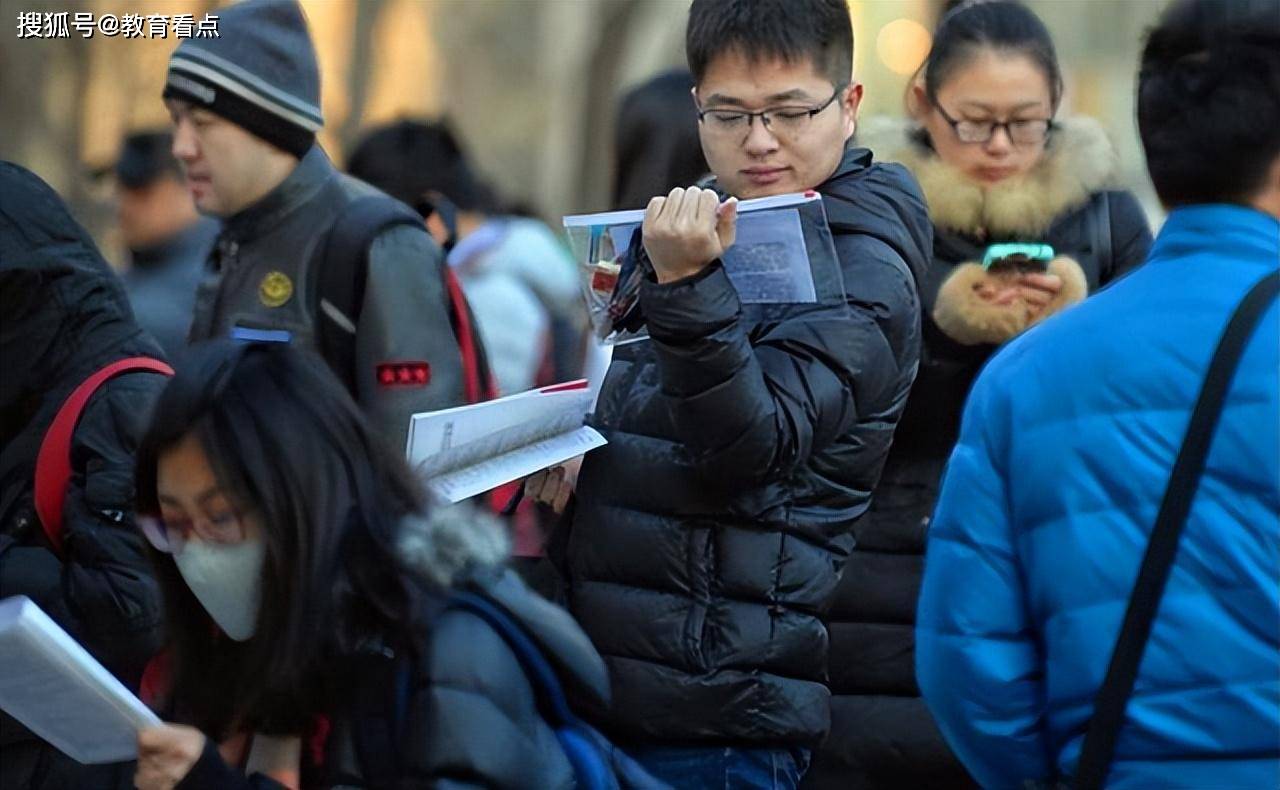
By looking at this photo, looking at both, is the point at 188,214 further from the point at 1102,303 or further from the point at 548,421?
the point at 1102,303

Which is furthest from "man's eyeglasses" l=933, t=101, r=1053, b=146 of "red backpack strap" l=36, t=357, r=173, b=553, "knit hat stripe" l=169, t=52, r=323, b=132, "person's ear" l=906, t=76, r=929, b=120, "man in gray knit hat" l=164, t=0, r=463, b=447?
"red backpack strap" l=36, t=357, r=173, b=553

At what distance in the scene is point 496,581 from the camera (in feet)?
9.50

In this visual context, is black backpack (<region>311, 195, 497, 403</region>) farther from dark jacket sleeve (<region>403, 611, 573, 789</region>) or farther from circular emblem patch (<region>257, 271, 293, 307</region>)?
dark jacket sleeve (<region>403, 611, 573, 789</region>)

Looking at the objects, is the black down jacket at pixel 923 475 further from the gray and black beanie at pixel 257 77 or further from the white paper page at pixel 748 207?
the gray and black beanie at pixel 257 77

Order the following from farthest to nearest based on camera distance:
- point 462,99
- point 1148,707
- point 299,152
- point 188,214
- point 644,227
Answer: point 462,99 → point 188,214 → point 299,152 → point 644,227 → point 1148,707

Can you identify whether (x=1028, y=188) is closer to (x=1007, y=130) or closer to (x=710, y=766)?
(x=1007, y=130)

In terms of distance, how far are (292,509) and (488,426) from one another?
Answer: 0.87m

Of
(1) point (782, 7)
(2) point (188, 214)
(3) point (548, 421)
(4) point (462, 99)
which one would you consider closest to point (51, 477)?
(3) point (548, 421)

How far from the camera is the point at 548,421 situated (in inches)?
153

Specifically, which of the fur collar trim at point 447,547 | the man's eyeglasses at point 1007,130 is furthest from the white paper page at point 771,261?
the man's eyeglasses at point 1007,130

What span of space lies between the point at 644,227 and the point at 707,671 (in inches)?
29.9

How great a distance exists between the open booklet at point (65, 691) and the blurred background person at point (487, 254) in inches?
146

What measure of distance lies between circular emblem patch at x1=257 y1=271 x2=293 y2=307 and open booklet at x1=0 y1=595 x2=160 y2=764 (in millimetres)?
1912

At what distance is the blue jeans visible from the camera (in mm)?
3848
